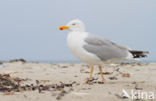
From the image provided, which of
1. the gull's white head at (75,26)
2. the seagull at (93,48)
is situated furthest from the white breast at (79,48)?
the gull's white head at (75,26)

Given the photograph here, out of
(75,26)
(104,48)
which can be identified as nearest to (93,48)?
(104,48)

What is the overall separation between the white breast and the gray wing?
0.25 feet

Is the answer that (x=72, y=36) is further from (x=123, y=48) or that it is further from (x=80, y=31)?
(x=123, y=48)

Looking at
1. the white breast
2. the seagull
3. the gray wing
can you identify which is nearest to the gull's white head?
the seagull

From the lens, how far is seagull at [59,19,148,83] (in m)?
5.28

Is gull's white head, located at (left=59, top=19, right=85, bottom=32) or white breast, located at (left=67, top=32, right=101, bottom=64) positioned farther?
gull's white head, located at (left=59, top=19, right=85, bottom=32)

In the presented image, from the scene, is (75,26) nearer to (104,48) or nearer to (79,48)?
(79,48)

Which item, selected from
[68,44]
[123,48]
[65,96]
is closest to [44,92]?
[65,96]

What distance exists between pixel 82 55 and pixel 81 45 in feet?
0.67

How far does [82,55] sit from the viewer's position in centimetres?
527

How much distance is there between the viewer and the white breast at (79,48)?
5250 mm

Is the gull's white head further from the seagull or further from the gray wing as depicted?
the gray wing

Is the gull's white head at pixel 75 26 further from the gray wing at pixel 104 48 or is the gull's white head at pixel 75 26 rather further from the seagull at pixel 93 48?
the gray wing at pixel 104 48

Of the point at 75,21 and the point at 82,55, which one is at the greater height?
the point at 75,21
